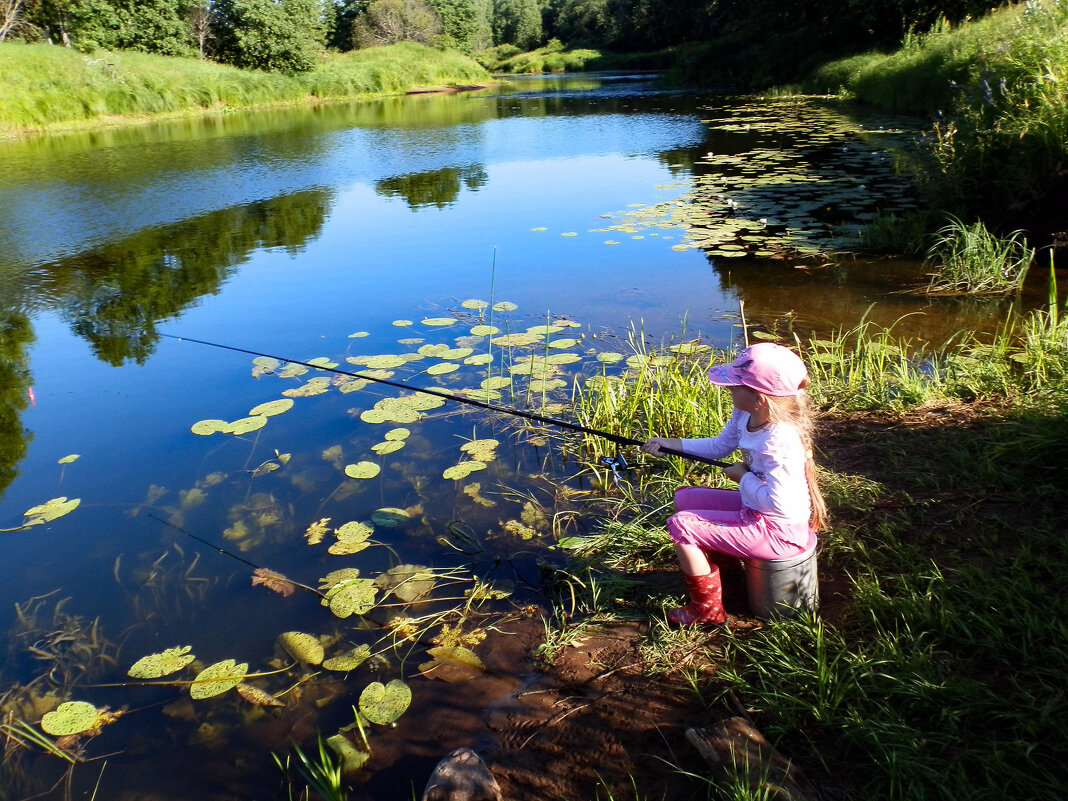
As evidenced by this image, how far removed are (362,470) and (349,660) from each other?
1277mm

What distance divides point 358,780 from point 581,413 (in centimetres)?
219

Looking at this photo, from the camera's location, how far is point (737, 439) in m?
2.38

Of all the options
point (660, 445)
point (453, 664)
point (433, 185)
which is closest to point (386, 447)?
point (453, 664)

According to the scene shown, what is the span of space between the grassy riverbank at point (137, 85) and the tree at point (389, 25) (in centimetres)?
1176

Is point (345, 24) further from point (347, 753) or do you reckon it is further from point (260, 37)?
point (347, 753)

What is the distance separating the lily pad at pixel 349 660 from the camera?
249 cm

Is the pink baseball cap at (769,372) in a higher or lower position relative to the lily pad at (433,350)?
higher

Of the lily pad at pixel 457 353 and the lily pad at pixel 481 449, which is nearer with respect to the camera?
the lily pad at pixel 481 449

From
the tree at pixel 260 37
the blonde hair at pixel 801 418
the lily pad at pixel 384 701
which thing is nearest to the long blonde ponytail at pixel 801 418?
the blonde hair at pixel 801 418

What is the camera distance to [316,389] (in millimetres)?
4570

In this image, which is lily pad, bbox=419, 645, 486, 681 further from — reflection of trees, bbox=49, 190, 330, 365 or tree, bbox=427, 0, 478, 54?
tree, bbox=427, 0, 478, 54

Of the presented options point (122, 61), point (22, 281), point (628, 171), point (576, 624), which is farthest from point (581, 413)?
point (122, 61)

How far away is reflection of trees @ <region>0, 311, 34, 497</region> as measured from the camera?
3.98 metres

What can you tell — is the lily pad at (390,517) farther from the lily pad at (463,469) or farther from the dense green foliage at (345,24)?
the dense green foliage at (345,24)
